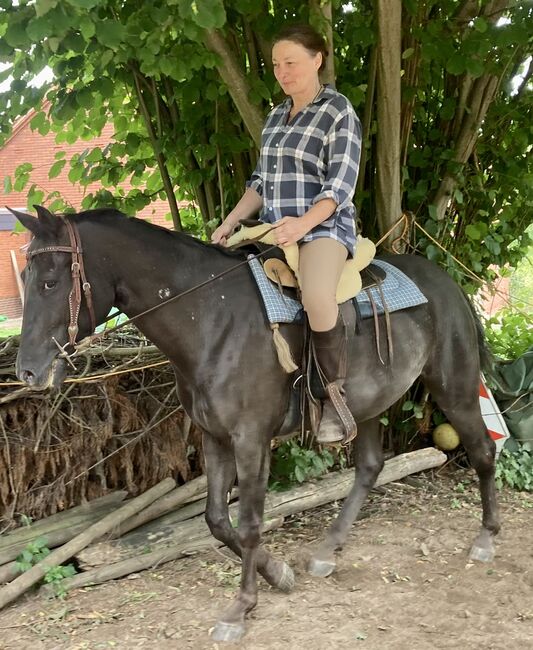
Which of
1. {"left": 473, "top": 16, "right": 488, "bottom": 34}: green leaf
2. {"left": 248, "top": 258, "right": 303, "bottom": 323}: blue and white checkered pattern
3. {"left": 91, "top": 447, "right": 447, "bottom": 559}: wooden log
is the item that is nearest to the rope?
{"left": 91, "top": 447, "right": 447, "bottom": 559}: wooden log

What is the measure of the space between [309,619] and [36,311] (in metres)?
2.08

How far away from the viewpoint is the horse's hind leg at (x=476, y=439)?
161 inches

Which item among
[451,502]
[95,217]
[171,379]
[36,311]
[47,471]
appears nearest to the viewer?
[36,311]

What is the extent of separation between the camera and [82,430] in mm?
4148

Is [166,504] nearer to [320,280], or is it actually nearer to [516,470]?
[320,280]

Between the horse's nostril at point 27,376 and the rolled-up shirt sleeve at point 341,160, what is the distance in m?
1.49

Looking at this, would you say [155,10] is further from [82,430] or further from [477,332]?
[477,332]

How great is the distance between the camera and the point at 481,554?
403cm

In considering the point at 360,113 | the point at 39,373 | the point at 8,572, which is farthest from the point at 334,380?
the point at 360,113

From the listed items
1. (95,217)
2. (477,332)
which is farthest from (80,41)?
(477,332)

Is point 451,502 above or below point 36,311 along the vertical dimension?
below

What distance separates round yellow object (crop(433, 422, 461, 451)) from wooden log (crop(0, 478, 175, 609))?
2.30 meters

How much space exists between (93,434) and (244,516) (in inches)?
54.4

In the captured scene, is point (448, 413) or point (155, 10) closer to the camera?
point (155, 10)
